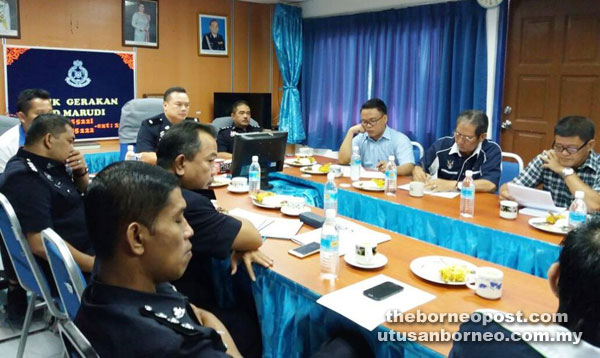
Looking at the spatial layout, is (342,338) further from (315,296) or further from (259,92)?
(259,92)

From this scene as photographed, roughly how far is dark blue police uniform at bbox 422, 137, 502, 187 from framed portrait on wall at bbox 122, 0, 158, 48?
3.61m

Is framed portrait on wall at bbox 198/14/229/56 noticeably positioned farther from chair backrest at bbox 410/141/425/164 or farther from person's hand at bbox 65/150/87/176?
person's hand at bbox 65/150/87/176

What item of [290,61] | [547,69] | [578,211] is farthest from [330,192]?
[290,61]

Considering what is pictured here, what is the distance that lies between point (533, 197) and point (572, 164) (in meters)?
0.37

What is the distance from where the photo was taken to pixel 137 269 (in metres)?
1.06

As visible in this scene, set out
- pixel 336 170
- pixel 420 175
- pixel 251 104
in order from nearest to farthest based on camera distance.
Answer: pixel 420 175 → pixel 336 170 → pixel 251 104

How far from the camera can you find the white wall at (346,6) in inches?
203

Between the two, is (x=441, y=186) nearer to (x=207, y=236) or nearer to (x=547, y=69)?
(x=207, y=236)

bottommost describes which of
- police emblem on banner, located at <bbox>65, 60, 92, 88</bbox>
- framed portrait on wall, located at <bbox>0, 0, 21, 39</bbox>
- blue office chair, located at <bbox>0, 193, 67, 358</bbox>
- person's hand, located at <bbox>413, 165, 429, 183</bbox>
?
blue office chair, located at <bbox>0, 193, 67, 358</bbox>

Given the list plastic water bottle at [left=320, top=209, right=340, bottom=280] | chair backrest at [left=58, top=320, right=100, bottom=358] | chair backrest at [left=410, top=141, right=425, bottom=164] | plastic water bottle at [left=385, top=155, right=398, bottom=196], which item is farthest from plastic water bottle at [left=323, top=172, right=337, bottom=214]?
chair backrest at [left=58, top=320, right=100, bottom=358]

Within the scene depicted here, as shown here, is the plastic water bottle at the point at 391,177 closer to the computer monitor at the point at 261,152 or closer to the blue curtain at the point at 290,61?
the computer monitor at the point at 261,152

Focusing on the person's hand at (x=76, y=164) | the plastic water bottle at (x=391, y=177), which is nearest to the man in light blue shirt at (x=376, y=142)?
the plastic water bottle at (x=391, y=177)

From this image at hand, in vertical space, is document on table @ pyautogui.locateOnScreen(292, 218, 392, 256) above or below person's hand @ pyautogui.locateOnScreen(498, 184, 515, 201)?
below

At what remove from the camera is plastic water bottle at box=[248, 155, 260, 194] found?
9.27 ft
